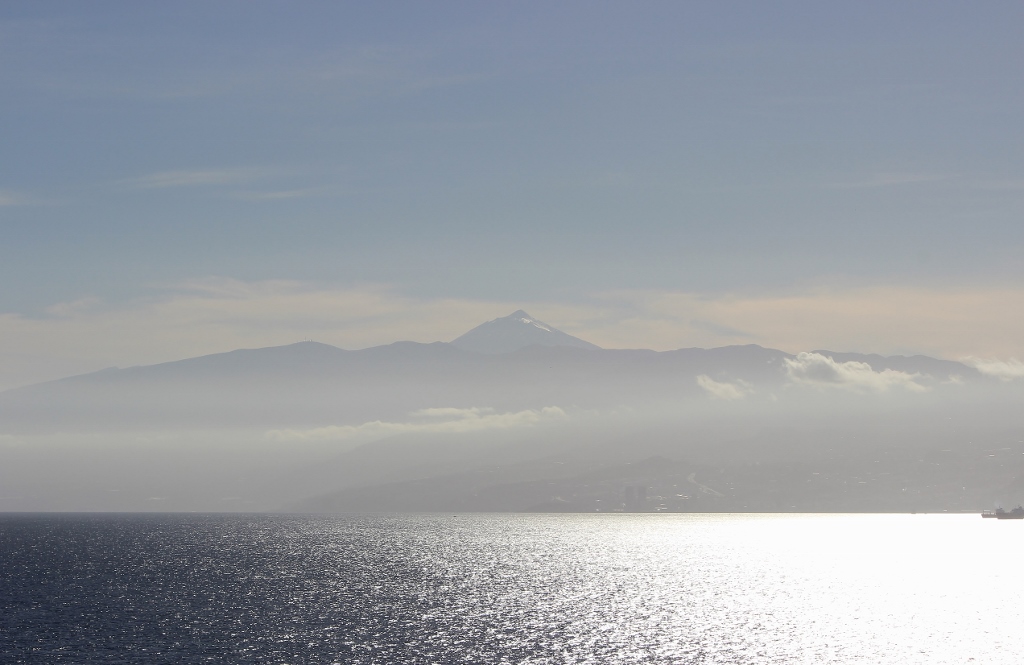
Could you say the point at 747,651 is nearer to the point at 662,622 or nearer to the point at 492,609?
the point at 662,622

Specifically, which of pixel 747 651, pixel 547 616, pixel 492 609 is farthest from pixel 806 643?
pixel 492 609

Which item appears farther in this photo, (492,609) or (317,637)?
(492,609)

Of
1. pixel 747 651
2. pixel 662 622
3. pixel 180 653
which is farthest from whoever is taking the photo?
pixel 662 622

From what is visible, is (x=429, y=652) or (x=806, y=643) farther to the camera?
(x=806, y=643)

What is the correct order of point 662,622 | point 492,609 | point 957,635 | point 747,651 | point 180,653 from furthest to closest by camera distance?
point 492,609, point 662,622, point 957,635, point 747,651, point 180,653

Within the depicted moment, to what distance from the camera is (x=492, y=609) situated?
188 m

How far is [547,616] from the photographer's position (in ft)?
589

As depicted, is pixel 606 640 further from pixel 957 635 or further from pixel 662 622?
pixel 957 635

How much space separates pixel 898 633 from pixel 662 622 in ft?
134

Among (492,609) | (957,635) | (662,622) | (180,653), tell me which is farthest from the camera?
(492,609)

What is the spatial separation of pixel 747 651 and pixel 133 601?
122251 millimetres

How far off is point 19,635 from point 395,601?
74524 mm

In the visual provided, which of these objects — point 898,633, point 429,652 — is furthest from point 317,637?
point 898,633

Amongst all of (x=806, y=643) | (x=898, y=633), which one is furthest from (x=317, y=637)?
(x=898, y=633)
